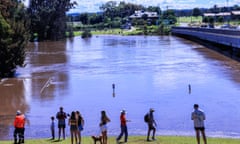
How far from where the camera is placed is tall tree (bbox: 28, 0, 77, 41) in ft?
464

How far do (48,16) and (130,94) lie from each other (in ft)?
354

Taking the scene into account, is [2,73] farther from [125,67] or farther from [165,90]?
[165,90]

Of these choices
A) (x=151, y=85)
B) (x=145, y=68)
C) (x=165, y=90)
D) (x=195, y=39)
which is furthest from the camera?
(x=195, y=39)

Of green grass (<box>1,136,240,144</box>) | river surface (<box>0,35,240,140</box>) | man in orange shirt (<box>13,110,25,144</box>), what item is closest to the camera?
green grass (<box>1,136,240,144</box>)

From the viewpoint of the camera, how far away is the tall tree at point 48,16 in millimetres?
141562

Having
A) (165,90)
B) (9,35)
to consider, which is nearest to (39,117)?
(165,90)

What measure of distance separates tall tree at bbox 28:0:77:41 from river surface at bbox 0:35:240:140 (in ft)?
258

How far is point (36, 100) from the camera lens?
36.4m

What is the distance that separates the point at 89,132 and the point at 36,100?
12.1m

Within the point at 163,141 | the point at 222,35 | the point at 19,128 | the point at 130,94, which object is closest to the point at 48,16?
the point at 222,35

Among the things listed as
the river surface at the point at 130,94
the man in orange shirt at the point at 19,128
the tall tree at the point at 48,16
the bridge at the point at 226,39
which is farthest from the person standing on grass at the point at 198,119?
the tall tree at the point at 48,16

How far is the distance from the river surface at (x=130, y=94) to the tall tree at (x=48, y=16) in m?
78.6

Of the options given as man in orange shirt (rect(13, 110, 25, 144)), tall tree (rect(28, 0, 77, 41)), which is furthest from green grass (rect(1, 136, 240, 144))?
tall tree (rect(28, 0, 77, 41))

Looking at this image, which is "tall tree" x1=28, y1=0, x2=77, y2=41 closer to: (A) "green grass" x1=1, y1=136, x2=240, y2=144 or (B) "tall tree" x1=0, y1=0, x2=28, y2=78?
(B) "tall tree" x1=0, y1=0, x2=28, y2=78
